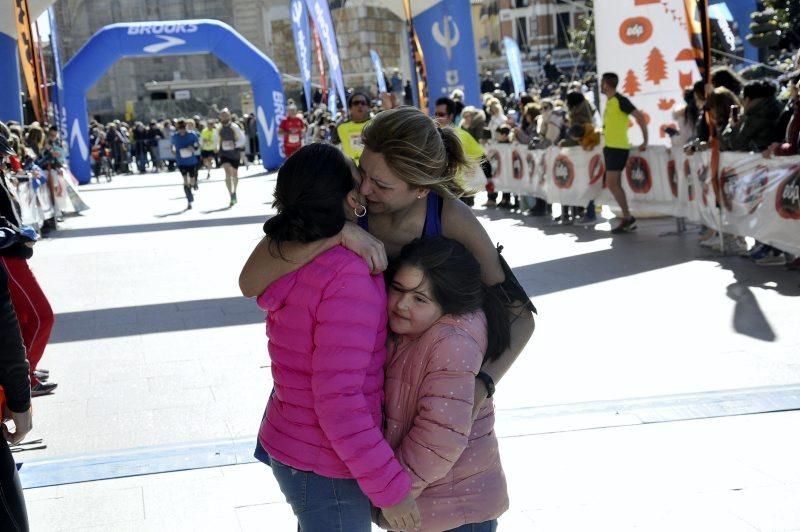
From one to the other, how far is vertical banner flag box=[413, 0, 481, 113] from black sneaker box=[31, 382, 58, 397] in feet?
39.8

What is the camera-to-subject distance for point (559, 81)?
142 feet

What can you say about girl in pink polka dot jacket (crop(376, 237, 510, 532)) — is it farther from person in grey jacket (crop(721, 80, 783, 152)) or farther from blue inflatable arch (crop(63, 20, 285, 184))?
blue inflatable arch (crop(63, 20, 285, 184))

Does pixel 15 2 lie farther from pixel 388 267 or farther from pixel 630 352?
pixel 388 267

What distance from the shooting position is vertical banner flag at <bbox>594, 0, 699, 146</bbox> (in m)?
13.5

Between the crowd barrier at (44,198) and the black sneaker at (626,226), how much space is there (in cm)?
658

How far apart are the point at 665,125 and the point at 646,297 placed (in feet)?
18.7

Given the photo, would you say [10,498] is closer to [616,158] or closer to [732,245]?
[732,245]

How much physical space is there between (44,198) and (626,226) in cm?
896

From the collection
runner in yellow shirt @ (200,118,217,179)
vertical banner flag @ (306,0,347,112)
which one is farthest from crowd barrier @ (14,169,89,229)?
runner in yellow shirt @ (200,118,217,179)

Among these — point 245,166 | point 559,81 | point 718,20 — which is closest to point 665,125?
point 718,20

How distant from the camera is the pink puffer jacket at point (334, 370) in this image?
2203mm

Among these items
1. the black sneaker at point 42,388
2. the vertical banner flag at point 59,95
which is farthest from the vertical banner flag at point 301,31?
the black sneaker at point 42,388

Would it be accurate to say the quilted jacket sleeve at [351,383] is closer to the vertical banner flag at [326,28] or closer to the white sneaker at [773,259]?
the white sneaker at [773,259]

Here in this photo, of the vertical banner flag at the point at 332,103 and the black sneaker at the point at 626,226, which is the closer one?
the black sneaker at the point at 626,226
